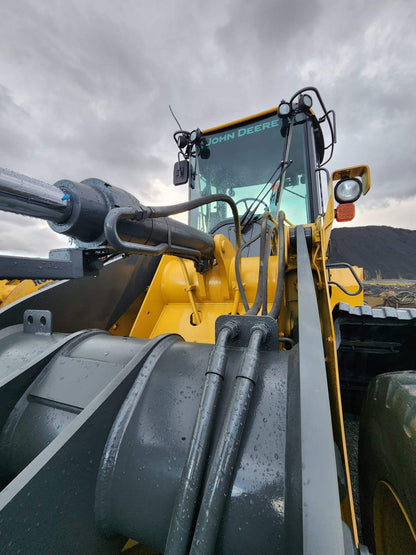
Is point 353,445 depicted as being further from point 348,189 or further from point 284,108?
point 284,108

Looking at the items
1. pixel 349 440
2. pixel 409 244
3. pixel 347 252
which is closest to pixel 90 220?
pixel 349 440

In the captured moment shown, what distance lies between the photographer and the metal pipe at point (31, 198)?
94cm

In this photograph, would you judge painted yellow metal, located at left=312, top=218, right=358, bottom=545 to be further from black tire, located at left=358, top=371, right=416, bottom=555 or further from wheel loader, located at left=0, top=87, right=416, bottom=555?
black tire, located at left=358, top=371, right=416, bottom=555

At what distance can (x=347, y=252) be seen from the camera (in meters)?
39.0

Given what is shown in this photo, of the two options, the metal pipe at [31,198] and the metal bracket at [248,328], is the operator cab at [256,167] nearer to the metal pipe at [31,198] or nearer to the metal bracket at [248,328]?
the metal bracket at [248,328]

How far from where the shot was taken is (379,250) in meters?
40.0

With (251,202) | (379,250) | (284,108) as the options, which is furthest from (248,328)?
(379,250)

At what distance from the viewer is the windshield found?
3.19m

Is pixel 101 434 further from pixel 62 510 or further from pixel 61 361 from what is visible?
pixel 61 361

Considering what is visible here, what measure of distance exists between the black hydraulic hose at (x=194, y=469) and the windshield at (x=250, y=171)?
2.52 m

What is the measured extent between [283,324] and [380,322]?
2.30 ft

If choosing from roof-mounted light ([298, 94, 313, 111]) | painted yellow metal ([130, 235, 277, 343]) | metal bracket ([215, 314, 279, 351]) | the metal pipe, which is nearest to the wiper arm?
roof-mounted light ([298, 94, 313, 111])

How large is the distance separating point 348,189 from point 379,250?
146 ft

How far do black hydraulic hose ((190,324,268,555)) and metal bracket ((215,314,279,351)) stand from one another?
21cm
